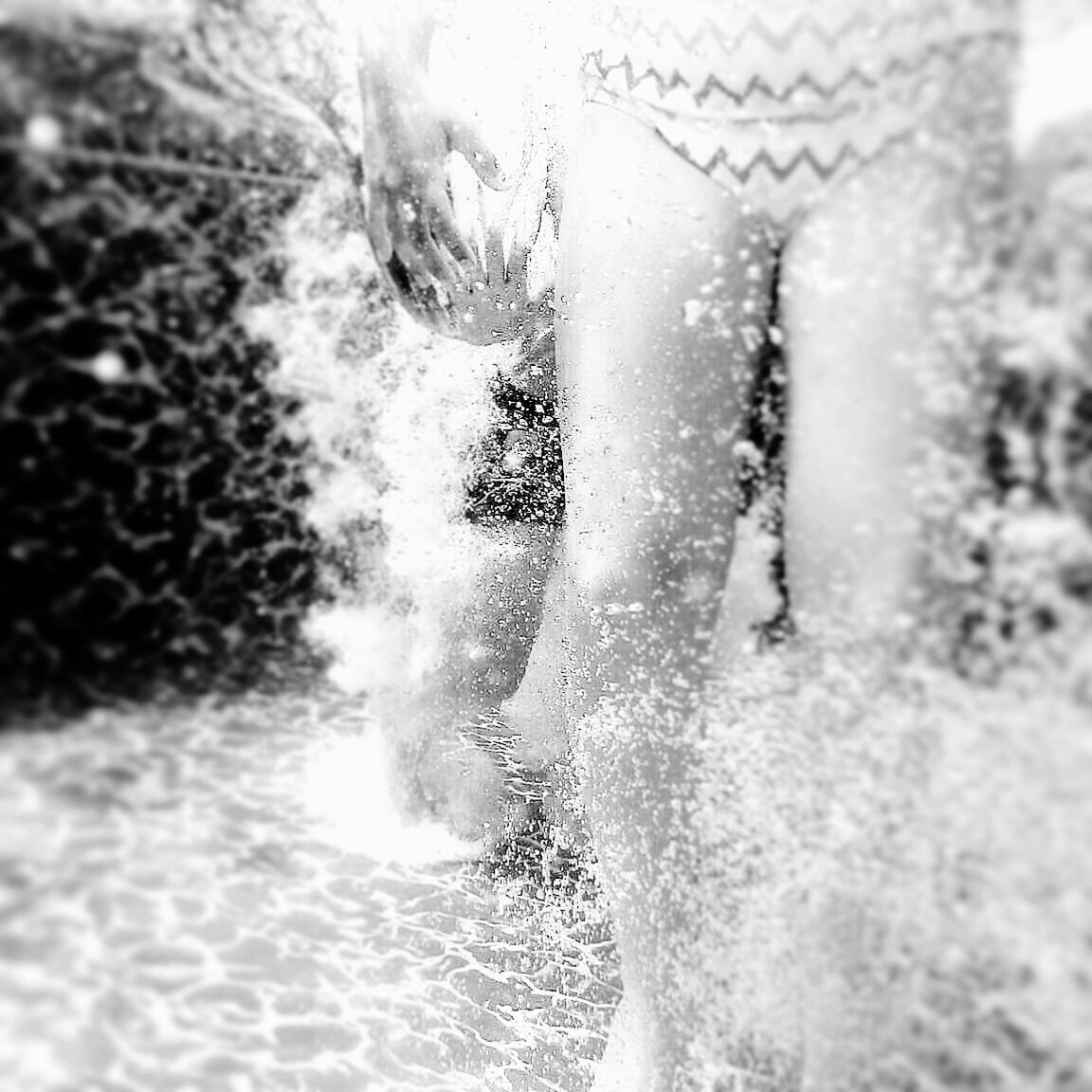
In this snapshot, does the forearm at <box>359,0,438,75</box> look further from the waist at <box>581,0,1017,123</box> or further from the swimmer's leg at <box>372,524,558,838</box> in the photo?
the swimmer's leg at <box>372,524,558,838</box>

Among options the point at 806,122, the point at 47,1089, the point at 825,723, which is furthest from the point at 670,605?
the point at 47,1089

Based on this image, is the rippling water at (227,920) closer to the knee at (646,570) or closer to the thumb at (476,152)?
the knee at (646,570)

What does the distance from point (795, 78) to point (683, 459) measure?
187 millimetres

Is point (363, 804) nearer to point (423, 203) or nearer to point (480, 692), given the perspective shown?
point (480, 692)

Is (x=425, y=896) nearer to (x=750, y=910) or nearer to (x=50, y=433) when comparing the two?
(x=750, y=910)

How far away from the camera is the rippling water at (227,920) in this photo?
1.43 ft

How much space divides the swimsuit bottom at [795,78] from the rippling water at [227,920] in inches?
13.0

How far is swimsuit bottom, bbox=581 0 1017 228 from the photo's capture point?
406 millimetres

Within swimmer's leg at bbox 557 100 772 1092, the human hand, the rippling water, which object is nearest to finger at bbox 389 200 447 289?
the human hand

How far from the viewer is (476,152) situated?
0.60m

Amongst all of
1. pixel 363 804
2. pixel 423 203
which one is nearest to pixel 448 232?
pixel 423 203

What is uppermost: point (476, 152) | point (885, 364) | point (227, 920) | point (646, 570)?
point (476, 152)

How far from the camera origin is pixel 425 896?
0.59m

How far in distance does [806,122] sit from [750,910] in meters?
0.36
